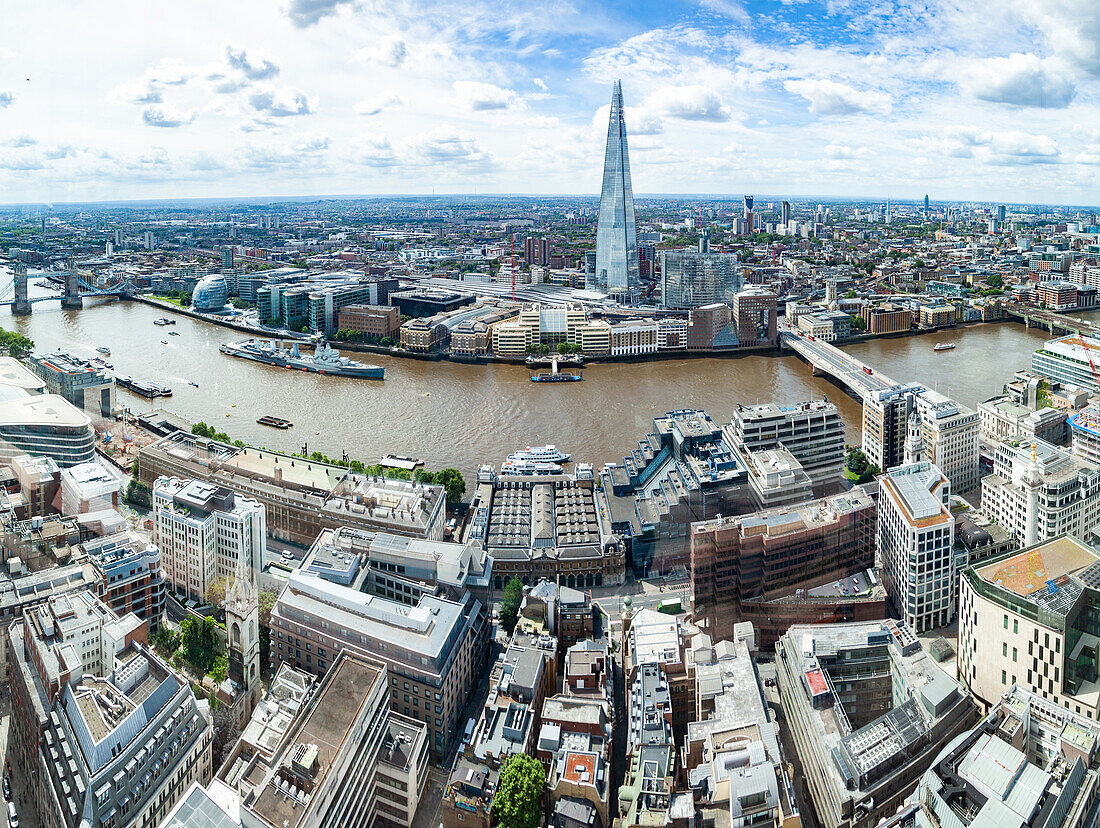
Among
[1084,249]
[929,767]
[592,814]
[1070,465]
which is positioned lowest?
[592,814]

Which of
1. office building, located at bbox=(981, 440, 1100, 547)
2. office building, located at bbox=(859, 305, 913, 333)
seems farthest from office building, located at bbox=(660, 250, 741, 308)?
office building, located at bbox=(981, 440, 1100, 547)

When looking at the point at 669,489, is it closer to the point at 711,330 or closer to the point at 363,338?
the point at 711,330

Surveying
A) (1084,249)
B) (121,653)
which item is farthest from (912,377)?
(1084,249)

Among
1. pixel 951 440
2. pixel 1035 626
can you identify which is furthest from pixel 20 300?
pixel 1035 626

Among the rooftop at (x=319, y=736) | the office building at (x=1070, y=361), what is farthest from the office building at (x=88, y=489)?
the office building at (x=1070, y=361)

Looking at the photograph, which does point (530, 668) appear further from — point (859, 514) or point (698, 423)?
point (698, 423)

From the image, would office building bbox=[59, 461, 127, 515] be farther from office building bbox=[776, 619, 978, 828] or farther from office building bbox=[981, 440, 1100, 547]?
office building bbox=[981, 440, 1100, 547]
